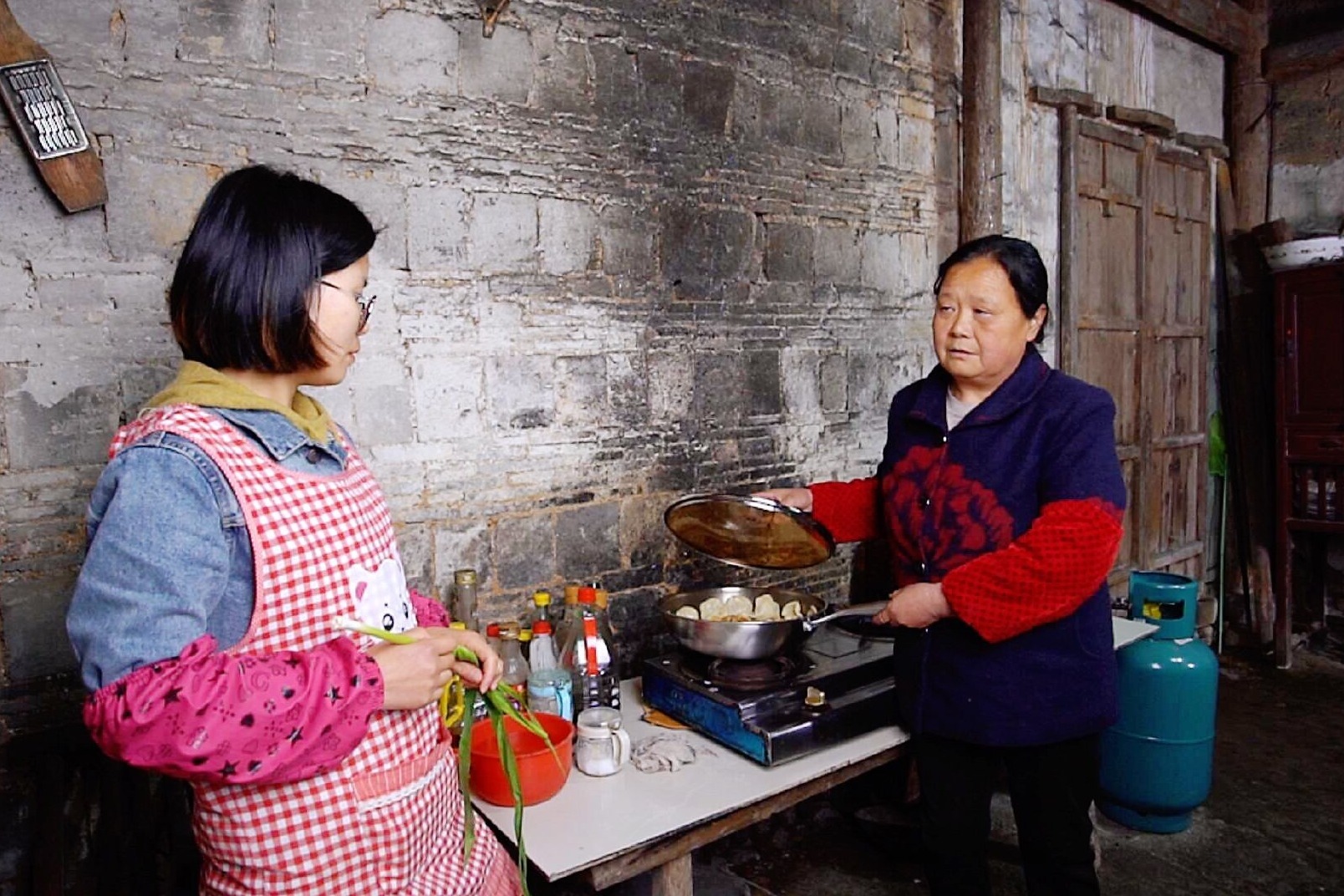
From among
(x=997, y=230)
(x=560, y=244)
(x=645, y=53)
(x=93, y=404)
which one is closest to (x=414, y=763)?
(x=93, y=404)

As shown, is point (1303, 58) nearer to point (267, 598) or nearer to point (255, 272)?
point (255, 272)

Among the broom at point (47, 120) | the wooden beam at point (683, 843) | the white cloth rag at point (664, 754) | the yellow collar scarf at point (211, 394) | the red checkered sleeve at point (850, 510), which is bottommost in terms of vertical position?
the wooden beam at point (683, 843)

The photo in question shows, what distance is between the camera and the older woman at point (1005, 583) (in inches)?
82.0

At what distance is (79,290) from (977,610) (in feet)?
7.10

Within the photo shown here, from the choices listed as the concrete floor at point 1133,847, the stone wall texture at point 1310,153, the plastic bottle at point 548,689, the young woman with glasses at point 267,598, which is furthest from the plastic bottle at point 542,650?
the stone wall texture at point 1310,153

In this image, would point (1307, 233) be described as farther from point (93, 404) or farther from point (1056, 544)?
point (93, 404)

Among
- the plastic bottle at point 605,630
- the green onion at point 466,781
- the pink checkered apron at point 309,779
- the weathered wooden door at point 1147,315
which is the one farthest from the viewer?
the weathered wooden door at point 1147,315

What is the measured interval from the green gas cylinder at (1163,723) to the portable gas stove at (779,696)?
1438mm

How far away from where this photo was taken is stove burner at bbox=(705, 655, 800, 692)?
2357 millimetres

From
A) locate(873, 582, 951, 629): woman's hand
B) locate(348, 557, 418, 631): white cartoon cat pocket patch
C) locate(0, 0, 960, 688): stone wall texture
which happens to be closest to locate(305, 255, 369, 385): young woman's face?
locate(348, 557, 418, 631): white cartoon cat pocket patch

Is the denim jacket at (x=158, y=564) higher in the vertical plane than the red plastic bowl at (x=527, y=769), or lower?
higher

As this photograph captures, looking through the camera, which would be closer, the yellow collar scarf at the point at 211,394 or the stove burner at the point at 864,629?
the yellow collar scarf at the point at 211,394

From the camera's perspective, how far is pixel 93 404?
1.99 metres

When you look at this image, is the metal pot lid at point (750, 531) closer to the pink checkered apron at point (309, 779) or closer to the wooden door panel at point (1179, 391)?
the pink checkered apron at point (309, 779)
